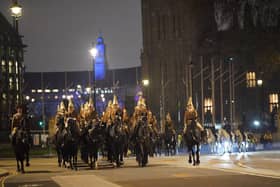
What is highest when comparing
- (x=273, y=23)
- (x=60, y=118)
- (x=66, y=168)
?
(x=273, y=23)

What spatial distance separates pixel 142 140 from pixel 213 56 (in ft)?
178

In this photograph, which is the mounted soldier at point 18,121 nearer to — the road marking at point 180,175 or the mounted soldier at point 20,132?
the mounted soldier at point 20,132

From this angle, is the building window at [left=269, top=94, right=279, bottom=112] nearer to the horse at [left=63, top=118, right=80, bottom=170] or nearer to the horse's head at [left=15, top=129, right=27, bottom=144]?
the horse at [left=63, top=118, right=80, bottom=170]

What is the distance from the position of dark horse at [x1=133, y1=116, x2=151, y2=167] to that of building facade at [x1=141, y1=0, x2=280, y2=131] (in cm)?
3707

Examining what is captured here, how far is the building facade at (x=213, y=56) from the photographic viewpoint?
256 ft

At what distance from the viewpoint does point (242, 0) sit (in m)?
78.1

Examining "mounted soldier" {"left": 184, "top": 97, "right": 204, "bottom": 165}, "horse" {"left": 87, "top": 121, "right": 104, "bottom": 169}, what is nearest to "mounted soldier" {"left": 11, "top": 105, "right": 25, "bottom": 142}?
"horse" {"left": 87, "top": 121, "right": 104, "bottom": 169}

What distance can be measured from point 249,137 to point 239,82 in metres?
30.1

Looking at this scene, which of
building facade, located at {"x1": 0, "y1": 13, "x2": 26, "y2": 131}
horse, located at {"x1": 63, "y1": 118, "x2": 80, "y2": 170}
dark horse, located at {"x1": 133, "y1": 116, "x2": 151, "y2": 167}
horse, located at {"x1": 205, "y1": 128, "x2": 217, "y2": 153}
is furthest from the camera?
building facade, located at {"x1": 0, "y1": 13, "x2": 26, "y2": 131}

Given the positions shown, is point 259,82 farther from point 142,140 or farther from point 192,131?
point 192,131

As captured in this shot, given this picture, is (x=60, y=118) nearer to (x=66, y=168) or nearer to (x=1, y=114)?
(x=66, y=168)

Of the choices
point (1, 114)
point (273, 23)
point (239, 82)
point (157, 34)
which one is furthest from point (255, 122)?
point (1, 114)

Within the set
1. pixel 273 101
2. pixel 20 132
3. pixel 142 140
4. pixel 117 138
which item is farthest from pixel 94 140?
pixel 273 101

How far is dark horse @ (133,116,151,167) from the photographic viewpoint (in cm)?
3209
